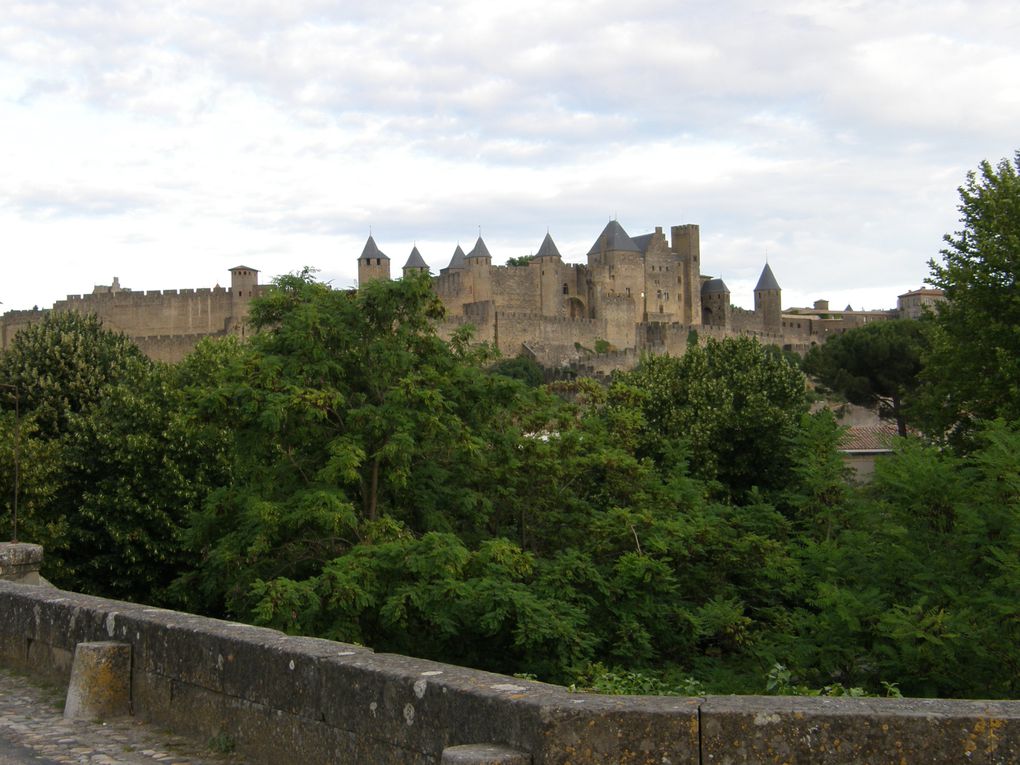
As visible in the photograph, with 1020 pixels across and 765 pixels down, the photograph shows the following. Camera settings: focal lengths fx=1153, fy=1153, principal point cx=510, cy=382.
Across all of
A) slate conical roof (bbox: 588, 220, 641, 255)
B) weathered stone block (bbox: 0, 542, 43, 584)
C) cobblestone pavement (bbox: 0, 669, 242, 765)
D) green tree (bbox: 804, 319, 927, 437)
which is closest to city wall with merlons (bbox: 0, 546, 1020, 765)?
cobblestone pavement (bbox: 0, 669, 242, 765)

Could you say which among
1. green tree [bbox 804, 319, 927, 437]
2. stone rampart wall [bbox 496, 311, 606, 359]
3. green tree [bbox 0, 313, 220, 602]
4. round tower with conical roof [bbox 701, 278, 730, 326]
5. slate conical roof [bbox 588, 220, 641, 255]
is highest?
slate conical roof [bbox 588, 220, 641, 255]

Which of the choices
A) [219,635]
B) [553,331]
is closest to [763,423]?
[219,635]

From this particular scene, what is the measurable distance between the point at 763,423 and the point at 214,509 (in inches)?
585

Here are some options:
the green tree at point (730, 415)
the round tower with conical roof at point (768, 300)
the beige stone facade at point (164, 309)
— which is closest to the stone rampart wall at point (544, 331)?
the beige stone facade at point (164, 309)

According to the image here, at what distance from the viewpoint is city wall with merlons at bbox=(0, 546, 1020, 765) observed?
421cm

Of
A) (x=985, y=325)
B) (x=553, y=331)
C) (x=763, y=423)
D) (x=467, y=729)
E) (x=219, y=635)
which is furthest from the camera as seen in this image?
(x=553, y=331)

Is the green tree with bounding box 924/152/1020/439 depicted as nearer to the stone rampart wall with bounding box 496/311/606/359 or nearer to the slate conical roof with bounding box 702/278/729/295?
the stone rampart wall with bounding box 496/311/606/359

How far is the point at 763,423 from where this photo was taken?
2741 centimetres

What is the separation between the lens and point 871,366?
→ 160 feet

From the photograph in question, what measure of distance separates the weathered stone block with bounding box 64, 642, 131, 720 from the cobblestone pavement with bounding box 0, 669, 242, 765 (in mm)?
78

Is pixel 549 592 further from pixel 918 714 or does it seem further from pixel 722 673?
pixel 918 714

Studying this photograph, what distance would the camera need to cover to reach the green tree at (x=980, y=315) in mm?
23156

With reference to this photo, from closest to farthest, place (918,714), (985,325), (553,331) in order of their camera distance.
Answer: (918,714)
(985,325)
(553,331)

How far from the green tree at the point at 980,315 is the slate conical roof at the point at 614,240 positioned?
267 ft
